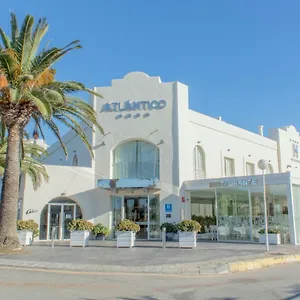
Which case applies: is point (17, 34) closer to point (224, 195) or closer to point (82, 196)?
point (82, 196)

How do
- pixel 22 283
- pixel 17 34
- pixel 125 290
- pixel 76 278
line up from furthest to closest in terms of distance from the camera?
Answer: pixel 17 34
pixel 76 278
pixel 22 283
pixel 125 290

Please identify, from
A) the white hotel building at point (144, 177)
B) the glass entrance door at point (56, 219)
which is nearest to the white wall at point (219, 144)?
the white hotel building at point (144, 177)

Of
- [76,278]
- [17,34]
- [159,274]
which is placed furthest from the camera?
[17,34]

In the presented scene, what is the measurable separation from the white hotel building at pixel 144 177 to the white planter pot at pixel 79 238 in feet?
13.4

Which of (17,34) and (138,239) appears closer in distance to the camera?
(17,34)

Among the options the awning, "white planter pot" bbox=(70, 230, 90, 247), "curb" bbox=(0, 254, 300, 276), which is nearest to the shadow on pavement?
"curb" bbox=(0, 254, 300, 276)

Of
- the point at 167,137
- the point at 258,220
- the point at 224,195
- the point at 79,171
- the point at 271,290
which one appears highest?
the point at 167,137

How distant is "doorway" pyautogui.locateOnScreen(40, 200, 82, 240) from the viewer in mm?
23781

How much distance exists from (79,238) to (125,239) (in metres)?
2.38

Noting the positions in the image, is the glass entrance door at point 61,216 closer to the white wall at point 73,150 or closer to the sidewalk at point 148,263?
the white wall at point 73,150

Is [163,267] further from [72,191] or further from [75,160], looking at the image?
[75,160]

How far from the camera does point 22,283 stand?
919 centimetres

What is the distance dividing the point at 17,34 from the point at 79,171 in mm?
10004

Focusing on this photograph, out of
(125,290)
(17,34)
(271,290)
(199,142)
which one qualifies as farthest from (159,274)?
(199,142)
